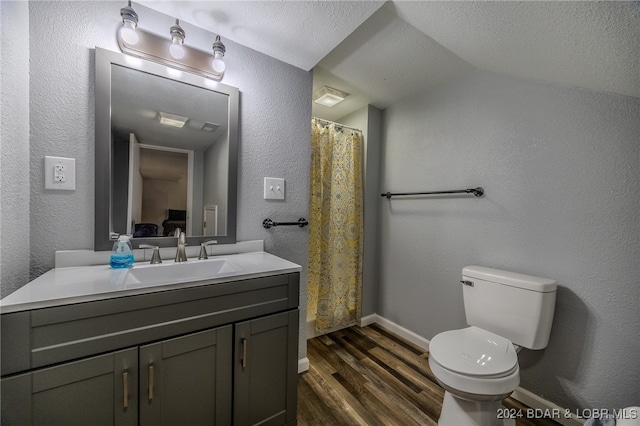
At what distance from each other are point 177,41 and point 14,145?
0.81 meters

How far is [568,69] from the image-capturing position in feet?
3.93

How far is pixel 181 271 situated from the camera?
3.94 ft

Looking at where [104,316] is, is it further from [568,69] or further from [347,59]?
[568,69]

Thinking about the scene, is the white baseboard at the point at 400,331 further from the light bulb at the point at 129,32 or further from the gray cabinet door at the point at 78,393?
the light bulb at the point at 129,32

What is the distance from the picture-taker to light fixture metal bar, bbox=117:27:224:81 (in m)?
1.20

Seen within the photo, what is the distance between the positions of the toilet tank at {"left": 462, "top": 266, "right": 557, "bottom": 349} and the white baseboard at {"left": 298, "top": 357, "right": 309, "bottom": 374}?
116 centimetres

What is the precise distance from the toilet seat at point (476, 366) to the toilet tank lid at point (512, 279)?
31 cm

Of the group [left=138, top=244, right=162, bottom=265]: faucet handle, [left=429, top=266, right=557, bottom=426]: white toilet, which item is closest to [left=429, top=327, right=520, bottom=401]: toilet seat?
[left=429, top=266, right=557, bottom=426]: white toilet

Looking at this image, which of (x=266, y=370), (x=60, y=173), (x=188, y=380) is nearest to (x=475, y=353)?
(x=266, y=370)

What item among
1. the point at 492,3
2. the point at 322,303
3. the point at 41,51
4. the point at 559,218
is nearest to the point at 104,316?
the point at 41,51

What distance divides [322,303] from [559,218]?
178 centimetres

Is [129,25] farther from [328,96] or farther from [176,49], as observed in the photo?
[328,96]

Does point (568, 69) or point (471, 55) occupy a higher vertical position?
point (471, 55)

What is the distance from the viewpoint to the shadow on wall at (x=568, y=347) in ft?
4.18
